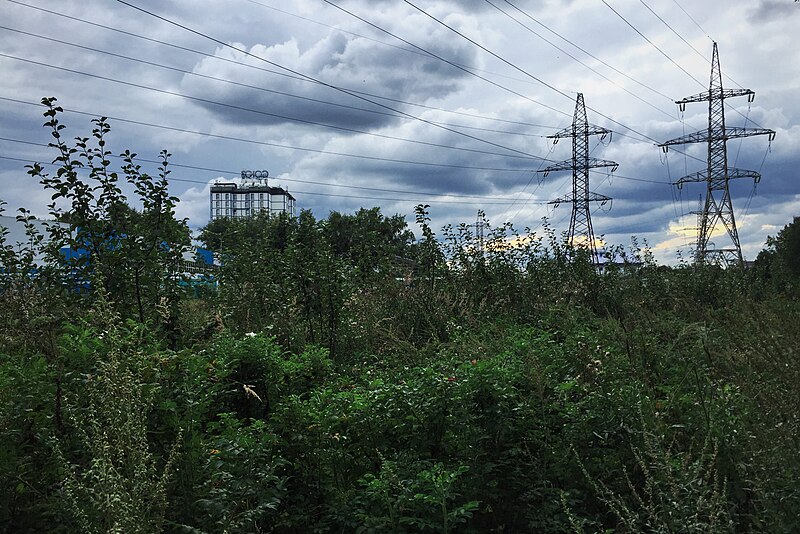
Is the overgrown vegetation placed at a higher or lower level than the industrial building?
lower

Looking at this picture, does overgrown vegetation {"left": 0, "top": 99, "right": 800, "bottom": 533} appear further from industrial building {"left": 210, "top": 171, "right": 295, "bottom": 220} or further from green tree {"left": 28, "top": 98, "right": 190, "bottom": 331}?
industrial building {"left": 210, "top": 171, "right": 295, "bottom": 220}

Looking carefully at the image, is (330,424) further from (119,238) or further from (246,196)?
(246,196)

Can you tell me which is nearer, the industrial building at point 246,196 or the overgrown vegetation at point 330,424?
the overgrown vegetation at point 330,424

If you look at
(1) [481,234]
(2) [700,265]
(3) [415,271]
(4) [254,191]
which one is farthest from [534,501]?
(4) [254,191]

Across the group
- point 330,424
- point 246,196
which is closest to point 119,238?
point 330,424

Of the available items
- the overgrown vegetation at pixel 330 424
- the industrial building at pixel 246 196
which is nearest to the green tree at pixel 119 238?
the overgrown vegetation at pixel 330 424

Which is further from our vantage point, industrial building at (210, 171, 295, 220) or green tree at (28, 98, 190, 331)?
industrial building at (210, 171, 295, 220)

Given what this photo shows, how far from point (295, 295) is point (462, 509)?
4686mm

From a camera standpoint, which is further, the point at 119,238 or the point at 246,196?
the point at 246,196

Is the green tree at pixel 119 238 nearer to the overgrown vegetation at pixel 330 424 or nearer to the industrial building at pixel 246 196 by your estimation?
the overgrown vegetation at pixel 330 424

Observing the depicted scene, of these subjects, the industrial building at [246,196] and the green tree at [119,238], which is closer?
the green tree at [119,238]

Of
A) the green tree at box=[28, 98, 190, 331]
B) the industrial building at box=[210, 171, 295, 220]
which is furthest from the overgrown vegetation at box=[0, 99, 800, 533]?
the industrial building at box=[210, 171, 295, 220]

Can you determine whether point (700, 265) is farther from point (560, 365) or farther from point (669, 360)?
point (560, 365)

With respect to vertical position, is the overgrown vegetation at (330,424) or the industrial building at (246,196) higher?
the industrial building at (246,196)
